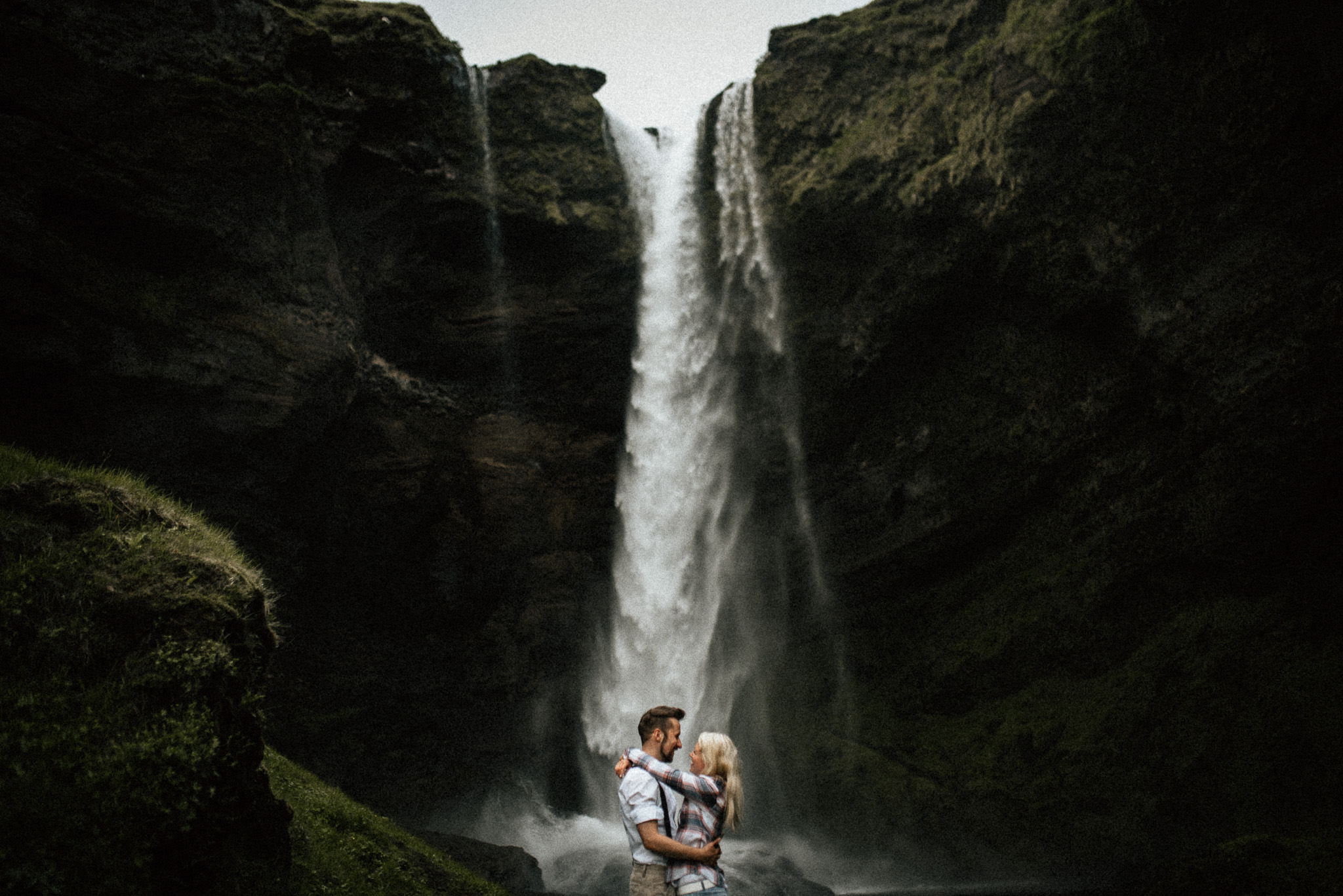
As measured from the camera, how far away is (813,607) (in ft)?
60.4

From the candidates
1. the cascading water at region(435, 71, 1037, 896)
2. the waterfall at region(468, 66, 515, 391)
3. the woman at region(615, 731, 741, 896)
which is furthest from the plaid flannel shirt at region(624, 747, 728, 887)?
the waterfall at region(468, 66, 515, 391)

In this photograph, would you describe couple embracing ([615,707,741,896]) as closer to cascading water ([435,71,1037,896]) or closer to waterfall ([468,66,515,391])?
cascading water ([435,71,1037,896])

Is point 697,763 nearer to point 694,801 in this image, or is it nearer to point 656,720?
point 694,801

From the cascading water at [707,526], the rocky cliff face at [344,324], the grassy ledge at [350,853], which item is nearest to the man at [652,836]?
the grassy ledge at [350,853]

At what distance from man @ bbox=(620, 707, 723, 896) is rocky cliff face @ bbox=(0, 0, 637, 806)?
12984mm

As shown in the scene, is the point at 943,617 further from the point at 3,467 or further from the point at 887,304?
the point at 3,467

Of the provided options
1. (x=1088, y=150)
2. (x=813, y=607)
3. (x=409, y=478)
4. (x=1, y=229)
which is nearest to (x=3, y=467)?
(x=1, y=229)

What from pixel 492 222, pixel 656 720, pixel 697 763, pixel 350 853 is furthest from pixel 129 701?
pixel 492 222

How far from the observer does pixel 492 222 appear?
18.7 m

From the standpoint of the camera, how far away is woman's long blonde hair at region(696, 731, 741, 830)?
4.20 metres

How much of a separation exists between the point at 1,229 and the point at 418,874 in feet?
36.4

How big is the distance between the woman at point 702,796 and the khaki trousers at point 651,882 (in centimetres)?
4

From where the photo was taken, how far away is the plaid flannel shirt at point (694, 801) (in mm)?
4031

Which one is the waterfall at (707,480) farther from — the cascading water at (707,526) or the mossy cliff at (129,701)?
the mossy cliff at (129,701)
